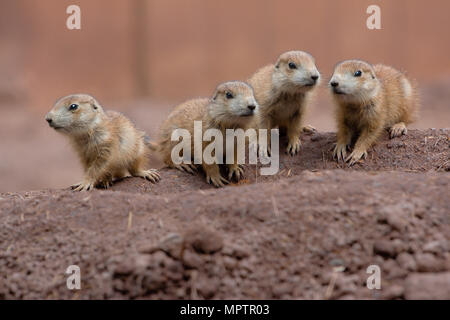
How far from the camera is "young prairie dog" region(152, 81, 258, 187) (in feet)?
19.7

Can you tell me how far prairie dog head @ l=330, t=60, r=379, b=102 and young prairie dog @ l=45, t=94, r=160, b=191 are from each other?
7.35 feet

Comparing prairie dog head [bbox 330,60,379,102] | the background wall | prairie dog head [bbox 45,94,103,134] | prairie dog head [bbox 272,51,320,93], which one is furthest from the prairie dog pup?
the background wall

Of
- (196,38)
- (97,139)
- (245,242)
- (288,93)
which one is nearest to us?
(245,242)

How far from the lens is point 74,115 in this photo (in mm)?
6031

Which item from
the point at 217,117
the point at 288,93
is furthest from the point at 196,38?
the point at 217,117

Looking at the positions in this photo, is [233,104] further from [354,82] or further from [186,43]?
[186,43]

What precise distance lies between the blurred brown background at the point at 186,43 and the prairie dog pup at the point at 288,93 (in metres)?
6.34

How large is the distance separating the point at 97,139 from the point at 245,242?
295cm

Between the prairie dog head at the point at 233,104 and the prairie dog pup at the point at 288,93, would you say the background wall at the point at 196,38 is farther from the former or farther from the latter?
the prairie dog head at the point at 233,104

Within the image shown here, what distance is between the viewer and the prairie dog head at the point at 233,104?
19.5 ft

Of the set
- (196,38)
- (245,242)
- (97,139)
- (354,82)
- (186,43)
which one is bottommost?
(245,242)

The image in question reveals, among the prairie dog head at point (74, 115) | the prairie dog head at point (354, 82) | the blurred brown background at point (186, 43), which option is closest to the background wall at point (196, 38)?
the blurred brown background at point (186, 43)

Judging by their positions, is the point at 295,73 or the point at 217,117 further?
the point at 295,73
